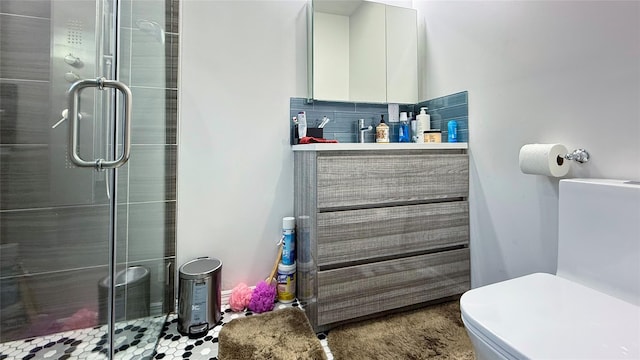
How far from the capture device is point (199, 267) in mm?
1425

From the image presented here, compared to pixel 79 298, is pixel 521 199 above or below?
above

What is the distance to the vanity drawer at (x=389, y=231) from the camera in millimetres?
1261

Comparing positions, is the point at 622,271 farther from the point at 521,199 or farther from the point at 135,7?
the point at 135,7

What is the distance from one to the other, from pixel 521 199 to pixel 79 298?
6.48 feet

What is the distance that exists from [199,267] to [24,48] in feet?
3.75

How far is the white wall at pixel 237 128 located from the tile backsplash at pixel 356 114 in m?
0.12

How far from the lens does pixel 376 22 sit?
70.5 inches

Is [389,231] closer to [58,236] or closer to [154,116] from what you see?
[154,116]

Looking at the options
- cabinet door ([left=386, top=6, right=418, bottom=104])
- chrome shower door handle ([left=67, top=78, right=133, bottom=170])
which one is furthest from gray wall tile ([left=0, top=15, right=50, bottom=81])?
cabinet door ([left=386, top=6, right=418, bottom=104])

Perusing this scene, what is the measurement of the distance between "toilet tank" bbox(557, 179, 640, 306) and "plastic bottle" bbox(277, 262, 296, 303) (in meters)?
1.15

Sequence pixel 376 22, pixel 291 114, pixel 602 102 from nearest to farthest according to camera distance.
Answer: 1. pixel 602 102
2. pixel 291 114
3. pixel 376 22

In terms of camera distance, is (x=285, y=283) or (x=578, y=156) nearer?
(x=578, y=156)

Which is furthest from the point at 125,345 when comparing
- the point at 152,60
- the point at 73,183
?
the point at 152,60

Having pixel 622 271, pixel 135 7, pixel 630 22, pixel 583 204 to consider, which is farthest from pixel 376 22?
pixel 622 271
